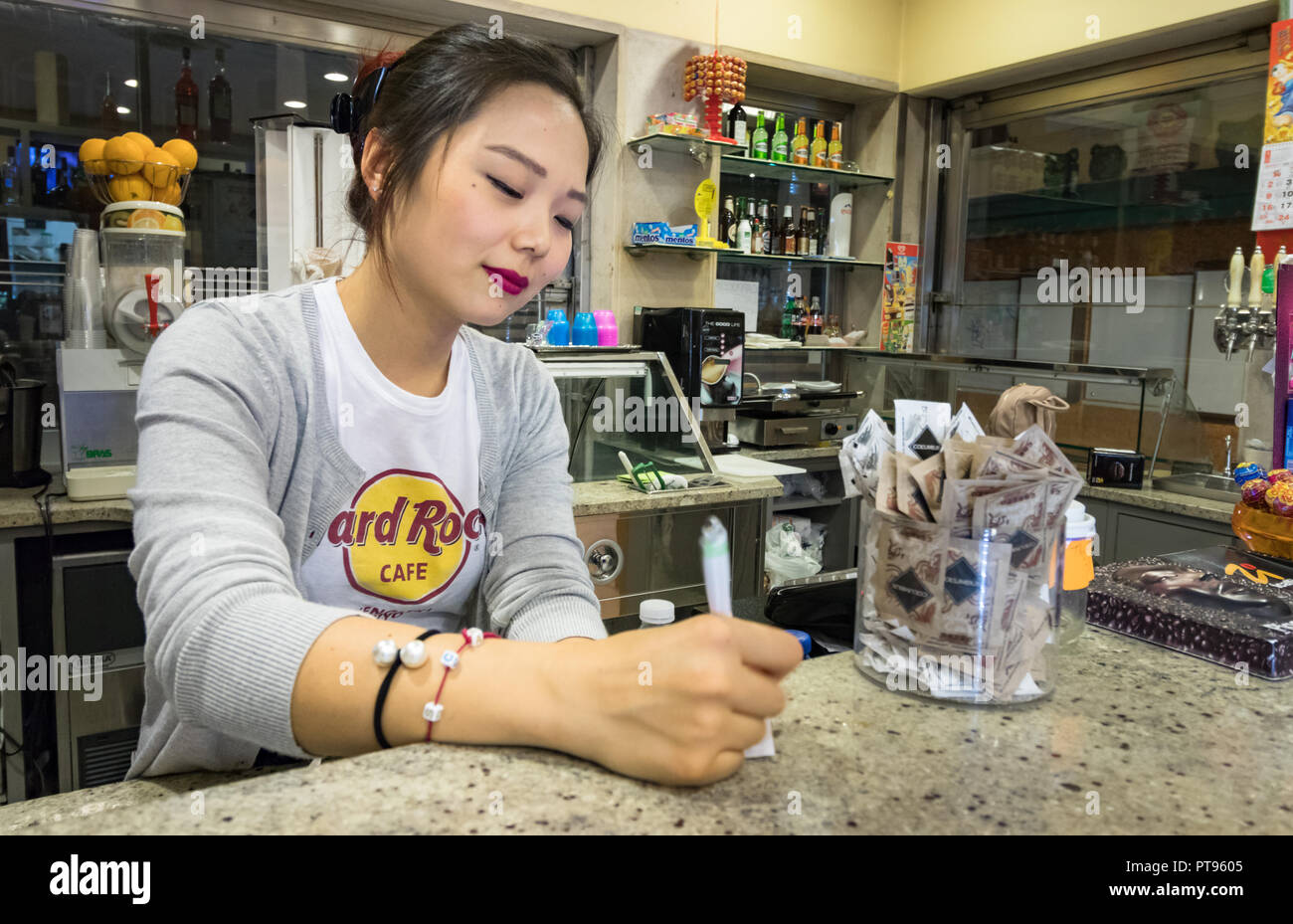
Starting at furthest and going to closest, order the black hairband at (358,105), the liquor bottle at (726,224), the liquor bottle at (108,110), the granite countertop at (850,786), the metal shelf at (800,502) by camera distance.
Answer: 1. the liquor bottle at (726,224)
2. the metal shelf at (800,502)
3. the liquor bottle at (108,110)
4. the black hairband at (358,105)
5. the granite countertop at (850,786)

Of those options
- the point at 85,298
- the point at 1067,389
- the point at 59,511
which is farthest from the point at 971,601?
the point at 1067,389

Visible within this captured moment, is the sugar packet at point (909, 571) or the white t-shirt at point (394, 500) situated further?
the white t-shirt at point (394, 500)

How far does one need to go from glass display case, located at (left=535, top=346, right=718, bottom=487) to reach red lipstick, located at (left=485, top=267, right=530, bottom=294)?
1.63 meters

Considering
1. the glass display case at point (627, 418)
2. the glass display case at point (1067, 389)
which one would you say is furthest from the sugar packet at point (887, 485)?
the glass display case at point (627, 418)

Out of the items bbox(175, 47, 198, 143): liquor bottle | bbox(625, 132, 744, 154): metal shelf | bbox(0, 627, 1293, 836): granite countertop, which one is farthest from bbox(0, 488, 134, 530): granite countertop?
bbox(625, 132, 744, 154): metal shelf

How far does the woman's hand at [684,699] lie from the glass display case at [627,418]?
201 cm

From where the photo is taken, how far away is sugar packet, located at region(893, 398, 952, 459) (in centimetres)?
90

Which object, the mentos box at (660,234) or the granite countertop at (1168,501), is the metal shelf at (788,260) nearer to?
the mentos box at (660,234)

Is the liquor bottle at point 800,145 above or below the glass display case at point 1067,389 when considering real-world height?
above

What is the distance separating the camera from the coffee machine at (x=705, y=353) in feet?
10.5

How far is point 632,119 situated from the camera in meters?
3.41
